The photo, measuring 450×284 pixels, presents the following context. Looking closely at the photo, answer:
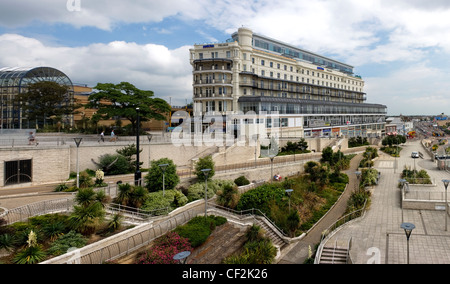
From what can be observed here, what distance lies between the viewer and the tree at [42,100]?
123 feet

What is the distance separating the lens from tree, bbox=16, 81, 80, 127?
37.6 metres

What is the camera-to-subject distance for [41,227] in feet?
43.4

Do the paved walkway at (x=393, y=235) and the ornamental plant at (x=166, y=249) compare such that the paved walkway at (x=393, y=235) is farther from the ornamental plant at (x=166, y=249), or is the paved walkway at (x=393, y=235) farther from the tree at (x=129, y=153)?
the tree at (x=129, y=153)

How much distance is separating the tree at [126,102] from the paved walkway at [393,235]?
86.8 feet

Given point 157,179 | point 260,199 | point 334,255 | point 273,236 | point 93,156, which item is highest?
point 93,156

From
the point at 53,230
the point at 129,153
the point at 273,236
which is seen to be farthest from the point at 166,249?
the point at 129,153

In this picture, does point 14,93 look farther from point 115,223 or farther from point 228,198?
point 228,198

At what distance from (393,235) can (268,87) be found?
48.4m

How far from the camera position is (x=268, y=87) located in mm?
60500
